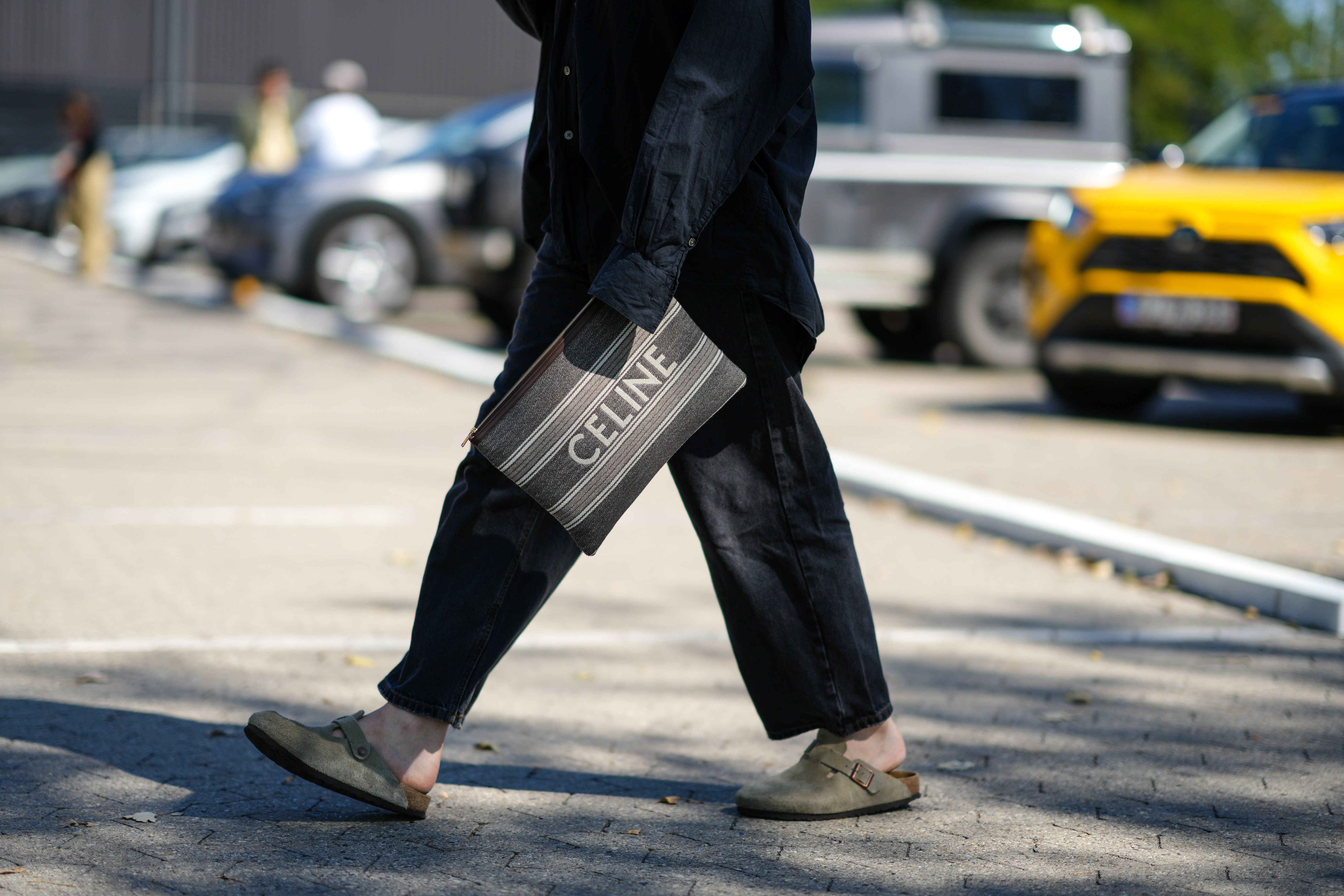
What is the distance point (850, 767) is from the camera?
10.5 ft

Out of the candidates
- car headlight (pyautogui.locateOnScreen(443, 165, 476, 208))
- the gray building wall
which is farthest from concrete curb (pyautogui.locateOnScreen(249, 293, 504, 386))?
the gray building wall

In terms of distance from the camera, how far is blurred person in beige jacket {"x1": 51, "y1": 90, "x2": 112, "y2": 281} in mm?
17766

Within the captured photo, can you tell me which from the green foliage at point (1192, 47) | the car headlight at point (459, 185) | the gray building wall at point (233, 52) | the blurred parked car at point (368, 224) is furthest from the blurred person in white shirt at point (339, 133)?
the green foliage at point (1192, 47)

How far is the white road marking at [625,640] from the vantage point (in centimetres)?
443

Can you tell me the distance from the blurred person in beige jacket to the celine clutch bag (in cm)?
1617

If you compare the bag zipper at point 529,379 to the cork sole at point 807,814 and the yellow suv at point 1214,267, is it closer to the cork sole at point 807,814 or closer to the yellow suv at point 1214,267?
the cork sole at point 807,814

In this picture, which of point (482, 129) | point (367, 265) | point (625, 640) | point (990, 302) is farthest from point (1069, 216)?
point (367, 265)

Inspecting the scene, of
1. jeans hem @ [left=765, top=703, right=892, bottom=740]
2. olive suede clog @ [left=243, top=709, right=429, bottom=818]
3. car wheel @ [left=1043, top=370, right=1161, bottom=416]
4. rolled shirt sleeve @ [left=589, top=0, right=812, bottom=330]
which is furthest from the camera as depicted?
car wheel @ [left=1043, top=370, right=1161, bottom=416]

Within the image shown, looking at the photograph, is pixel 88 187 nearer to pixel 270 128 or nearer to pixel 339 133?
pixel 270 128

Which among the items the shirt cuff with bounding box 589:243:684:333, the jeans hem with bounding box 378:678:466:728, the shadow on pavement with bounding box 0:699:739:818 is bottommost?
the shadow on pavement with bounding box 0:699:739:818

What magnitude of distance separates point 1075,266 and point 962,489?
2695mm

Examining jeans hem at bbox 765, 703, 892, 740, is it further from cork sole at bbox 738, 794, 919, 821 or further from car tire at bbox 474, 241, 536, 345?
car tire at bbox 474, 241, 536, 345

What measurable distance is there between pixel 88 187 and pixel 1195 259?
502 inches

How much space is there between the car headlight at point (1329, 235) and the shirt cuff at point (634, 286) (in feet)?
21.2
